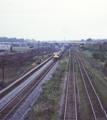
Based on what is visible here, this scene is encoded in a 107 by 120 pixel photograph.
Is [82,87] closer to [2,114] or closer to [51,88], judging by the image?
[51,88]

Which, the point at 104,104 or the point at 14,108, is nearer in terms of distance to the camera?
the point at 14,108

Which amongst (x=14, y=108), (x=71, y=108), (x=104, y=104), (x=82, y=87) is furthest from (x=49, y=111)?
(x=82, y=87)

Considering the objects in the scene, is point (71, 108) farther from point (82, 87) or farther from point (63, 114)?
point (82, 87)

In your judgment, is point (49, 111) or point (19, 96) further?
point (19, 96)

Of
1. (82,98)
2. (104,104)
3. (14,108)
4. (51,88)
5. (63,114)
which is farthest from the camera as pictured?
(51,88)

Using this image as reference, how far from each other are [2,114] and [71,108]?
565 cm

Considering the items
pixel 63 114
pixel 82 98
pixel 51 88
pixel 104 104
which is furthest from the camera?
pixel 51 88

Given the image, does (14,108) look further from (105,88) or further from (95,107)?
(105,88)

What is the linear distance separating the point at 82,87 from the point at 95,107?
4676 millimetres

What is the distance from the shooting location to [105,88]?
14828 mm

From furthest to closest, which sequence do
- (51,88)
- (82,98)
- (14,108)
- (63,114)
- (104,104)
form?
1. (51,88)
2. (82,98)
3. (104,104)
4. (14,108)
5. (63,114)

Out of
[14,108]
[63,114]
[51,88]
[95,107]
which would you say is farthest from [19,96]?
[95,107]

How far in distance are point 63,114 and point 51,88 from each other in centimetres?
508

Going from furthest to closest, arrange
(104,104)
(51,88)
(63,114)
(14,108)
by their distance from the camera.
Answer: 1. (51,88)
2. (104,104)
3. (14,108)
4. (63,114)
